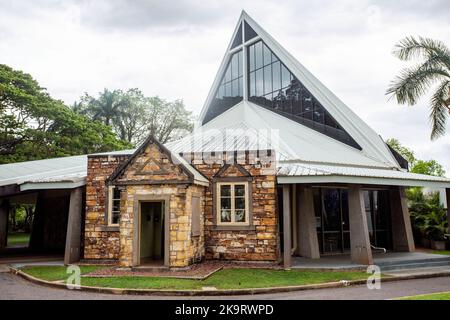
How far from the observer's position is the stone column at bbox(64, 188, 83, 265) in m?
13.5

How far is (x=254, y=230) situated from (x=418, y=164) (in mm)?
36494

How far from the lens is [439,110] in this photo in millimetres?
14117

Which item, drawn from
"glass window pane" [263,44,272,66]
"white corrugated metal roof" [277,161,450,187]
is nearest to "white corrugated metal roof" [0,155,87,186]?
"white corrugated metal roof" [277,161,450,187]

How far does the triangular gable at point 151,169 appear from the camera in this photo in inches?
457

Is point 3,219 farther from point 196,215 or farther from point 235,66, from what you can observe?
point 235,66

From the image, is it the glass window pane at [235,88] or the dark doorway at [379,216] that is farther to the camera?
the glass window pane at [235,88]

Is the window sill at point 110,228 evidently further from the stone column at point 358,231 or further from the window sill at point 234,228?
the stone column at point 358,231

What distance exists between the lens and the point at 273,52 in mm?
19594

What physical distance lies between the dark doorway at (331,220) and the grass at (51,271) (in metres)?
7.65

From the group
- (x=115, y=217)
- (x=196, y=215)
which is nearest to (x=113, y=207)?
(x=115, y=217)

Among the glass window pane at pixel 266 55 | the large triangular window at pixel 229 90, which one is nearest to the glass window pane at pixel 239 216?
the glass window pane at pixel 266 55

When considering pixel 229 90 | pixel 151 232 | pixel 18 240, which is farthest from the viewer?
pixel 18 240

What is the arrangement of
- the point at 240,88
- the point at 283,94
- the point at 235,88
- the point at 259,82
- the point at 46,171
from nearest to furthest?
the point at 46,171
the point at 283,94
the point at 259,82
the point at 240,88
the point at 235,88
